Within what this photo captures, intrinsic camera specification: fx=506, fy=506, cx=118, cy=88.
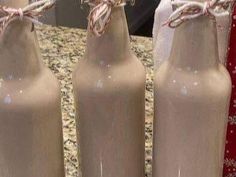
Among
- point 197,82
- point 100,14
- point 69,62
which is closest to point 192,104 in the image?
point 197,82

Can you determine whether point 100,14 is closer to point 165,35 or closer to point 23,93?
point 23,93

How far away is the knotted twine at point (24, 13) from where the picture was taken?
553 millimetres

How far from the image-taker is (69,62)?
113 centimetres

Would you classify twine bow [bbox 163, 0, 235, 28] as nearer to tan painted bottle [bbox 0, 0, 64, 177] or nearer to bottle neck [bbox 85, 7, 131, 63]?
bottle neck [bbox 85, 7, 131, 63]

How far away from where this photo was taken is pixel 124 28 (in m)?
0.60

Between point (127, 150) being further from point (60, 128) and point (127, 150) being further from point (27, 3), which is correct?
point (27, 3)

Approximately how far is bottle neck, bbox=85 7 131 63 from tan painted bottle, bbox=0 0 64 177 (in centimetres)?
6

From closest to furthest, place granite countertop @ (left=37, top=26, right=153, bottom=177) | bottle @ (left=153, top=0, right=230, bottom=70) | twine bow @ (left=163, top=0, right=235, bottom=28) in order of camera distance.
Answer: twine bow @ (left=163, top=0, right=235, bottom=28)
bottle @ (left=153, top=0, right=230, bottom=70)
granite countertop @ (left=37, top=26, right=153, bottom=177)

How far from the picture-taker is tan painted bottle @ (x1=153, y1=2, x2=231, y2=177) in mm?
574

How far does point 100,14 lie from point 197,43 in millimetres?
114

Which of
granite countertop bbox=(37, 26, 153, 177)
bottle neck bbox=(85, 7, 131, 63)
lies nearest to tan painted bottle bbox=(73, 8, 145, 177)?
bottle neck bbox=(85, 7, 131, 63)

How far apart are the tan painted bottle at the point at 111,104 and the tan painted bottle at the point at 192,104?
28 mm

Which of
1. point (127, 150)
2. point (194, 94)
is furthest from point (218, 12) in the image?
point (127, 150)

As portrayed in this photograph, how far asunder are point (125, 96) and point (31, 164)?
14 centimetres
